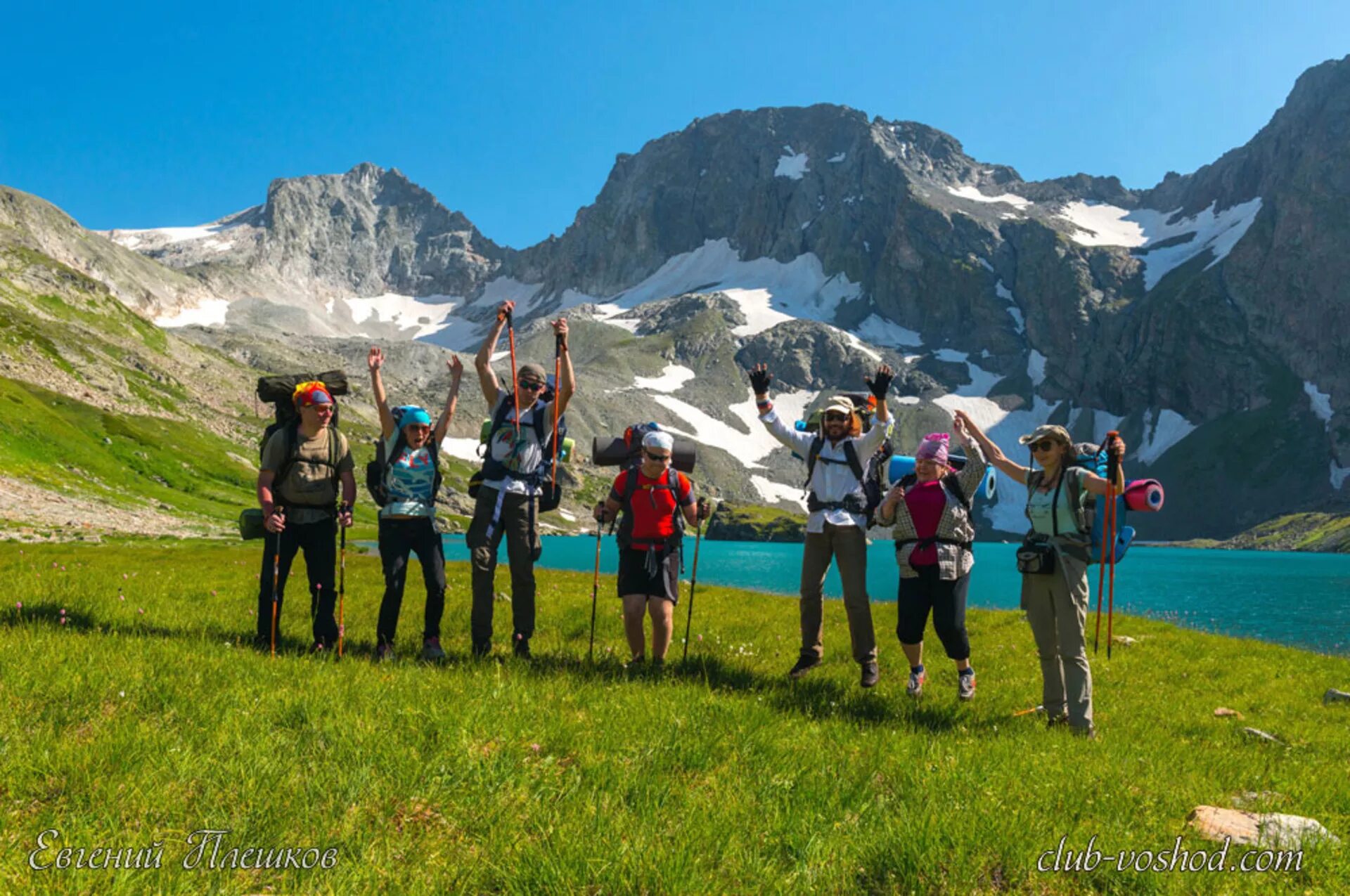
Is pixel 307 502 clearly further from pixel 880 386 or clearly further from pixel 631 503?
pixel 880 386

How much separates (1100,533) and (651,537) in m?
5.15

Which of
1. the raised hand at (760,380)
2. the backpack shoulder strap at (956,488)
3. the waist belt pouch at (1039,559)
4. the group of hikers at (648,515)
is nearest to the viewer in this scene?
the waist belt pouch at (1039,559)

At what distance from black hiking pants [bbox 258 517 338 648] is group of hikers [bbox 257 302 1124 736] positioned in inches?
0.8

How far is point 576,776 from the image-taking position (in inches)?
188

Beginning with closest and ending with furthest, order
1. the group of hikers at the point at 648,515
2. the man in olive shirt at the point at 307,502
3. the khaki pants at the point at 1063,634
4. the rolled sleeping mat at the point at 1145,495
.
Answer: the rolled sleeping mat at the point at 1145,495, the khaki pants at the point at 1063,634, the group of hikers at the point at 648,515, the man in olive shirt at the point at 307,502

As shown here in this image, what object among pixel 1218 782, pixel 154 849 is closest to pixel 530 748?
pixel 154 849

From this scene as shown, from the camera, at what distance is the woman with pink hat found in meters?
8.43

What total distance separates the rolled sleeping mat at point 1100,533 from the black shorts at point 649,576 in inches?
189

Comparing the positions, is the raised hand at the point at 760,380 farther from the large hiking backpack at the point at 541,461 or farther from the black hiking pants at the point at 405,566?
the black hiking pants at the point at 405,566

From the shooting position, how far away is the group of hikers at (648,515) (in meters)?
8.34

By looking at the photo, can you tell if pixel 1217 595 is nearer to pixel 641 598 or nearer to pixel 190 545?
pixel 641 598

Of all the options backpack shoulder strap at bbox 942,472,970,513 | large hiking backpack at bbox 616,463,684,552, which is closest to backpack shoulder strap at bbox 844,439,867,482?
backpack shoulder strap at bbox 942,472,970,513

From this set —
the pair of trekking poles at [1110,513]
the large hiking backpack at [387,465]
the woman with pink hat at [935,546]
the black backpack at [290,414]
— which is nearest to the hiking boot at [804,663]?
the woman with pink hat at [935,546]

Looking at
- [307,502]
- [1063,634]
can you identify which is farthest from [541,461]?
[1063,634]
